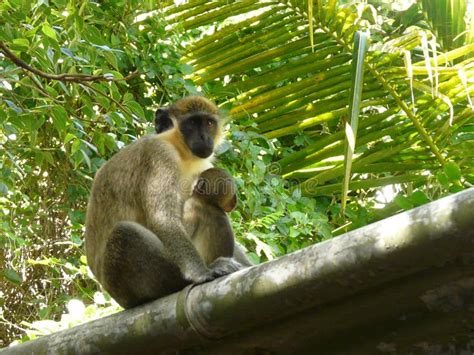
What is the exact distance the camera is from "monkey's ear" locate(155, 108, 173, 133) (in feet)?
22.6

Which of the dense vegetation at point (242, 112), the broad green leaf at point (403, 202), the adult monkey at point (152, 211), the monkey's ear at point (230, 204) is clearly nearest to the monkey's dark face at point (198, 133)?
the adult monkey at point (152, 211)

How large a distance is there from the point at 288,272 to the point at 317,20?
15.7ft

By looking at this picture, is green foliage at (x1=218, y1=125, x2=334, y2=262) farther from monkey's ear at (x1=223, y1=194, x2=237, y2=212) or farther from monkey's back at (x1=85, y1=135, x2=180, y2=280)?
monkey's back at (x1=85, y1=135, x2=180, y2=280)

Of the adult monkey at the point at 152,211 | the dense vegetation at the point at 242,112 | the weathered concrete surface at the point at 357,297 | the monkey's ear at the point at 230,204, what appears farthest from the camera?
the dense vegetation at the point at 242,112

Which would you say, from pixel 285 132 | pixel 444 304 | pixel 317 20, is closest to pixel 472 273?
pixel 444 304

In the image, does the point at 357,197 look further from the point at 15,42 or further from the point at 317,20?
the point at 15,42

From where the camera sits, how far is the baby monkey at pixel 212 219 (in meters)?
5.83

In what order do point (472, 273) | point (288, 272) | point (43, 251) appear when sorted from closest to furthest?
point (472, 273), point (288, 272), point (43, 251)

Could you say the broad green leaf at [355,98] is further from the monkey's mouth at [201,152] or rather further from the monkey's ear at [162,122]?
the monkey's ear at [162,122]

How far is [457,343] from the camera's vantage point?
111 inches

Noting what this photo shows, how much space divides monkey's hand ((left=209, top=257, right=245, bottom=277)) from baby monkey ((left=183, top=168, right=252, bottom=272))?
0.21 meters

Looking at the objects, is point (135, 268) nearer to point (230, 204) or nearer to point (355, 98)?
point (230, 204)

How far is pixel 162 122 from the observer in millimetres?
6965

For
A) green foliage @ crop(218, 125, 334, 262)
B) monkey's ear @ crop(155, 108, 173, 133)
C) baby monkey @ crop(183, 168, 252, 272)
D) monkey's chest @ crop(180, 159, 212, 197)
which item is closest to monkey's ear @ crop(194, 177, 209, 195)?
baby monkey @ crop(183, 168, 252, 272)
